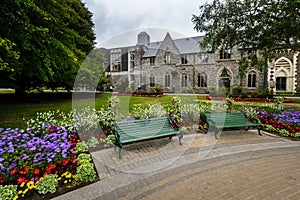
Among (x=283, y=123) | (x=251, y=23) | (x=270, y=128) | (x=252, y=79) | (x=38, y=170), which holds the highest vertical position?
(x=251, y=23)

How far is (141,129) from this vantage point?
4293mm

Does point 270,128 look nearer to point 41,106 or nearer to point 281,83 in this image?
point 41,106

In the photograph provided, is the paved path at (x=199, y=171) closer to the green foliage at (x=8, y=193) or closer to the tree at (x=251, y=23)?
the green foliage at (x=8, y=193)

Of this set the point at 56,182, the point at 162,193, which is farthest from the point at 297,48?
the point at 56,182

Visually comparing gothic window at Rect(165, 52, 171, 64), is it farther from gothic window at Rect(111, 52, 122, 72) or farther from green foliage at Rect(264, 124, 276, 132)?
green foliage at Rect(264, 124, 276, 132)

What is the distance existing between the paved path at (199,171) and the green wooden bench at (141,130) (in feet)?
1.46

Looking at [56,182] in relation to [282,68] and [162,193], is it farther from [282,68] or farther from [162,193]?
[282,68]

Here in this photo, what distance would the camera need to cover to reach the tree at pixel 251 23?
6.76m

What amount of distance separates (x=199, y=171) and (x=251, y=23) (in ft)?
28.4

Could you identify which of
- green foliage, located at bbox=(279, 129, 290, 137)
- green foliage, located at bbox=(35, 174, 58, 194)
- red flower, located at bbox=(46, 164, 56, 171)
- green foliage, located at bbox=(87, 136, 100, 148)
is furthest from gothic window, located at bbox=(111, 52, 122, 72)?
green foliage, located at bbox=(279, 129, 290, 137)

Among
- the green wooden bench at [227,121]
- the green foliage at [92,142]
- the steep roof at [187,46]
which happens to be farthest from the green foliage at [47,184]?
the steep roof at [187,46]

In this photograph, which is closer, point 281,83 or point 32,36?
point 32,36

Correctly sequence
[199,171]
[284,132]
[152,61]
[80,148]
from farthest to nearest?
1. [152,61]
2. [284,132]
3. [80,148]
4. [199,171]

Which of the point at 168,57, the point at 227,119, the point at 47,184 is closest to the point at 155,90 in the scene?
the point at 168,57
